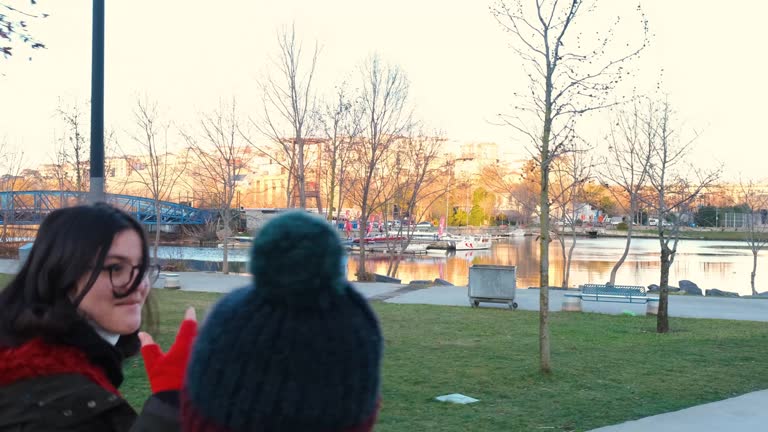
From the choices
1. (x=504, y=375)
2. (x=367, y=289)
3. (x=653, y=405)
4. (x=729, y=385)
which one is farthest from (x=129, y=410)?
(x=367, y=289)

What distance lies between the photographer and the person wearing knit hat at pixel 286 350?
123 centimetres

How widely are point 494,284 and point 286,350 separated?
1576 centimetres

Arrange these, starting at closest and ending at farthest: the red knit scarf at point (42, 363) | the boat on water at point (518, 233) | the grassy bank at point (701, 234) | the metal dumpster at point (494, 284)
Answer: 1. the red knit scarf at point (42, 363)
2. the metal dumpster at point (494, 284)
3. the grassy bank at point (701, 234)
4. the boat on water at point (518, 233)

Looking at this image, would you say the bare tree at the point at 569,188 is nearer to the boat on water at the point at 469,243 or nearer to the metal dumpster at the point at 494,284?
the metal dumpster at the point at 494,284

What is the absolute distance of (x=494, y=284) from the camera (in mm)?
16719

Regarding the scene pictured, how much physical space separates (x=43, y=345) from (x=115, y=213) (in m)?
0.36

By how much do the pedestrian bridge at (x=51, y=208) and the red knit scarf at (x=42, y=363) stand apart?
26.8 m

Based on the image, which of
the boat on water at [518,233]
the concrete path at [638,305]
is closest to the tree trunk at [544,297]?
the concrete path at [638,305]

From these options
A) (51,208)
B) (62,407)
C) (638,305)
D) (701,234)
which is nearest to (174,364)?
(62,407)

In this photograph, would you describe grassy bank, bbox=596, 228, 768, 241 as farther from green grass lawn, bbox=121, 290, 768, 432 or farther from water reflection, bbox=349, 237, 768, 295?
green grass lawn, bbox=121, 290, 768, 432

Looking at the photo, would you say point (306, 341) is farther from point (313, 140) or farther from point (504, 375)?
point (313, 140)

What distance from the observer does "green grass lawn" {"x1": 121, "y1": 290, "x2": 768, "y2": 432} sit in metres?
6.94

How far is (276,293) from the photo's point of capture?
1.24 metres

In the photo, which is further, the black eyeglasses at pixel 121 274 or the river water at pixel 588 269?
the river water at pixel 588 269
